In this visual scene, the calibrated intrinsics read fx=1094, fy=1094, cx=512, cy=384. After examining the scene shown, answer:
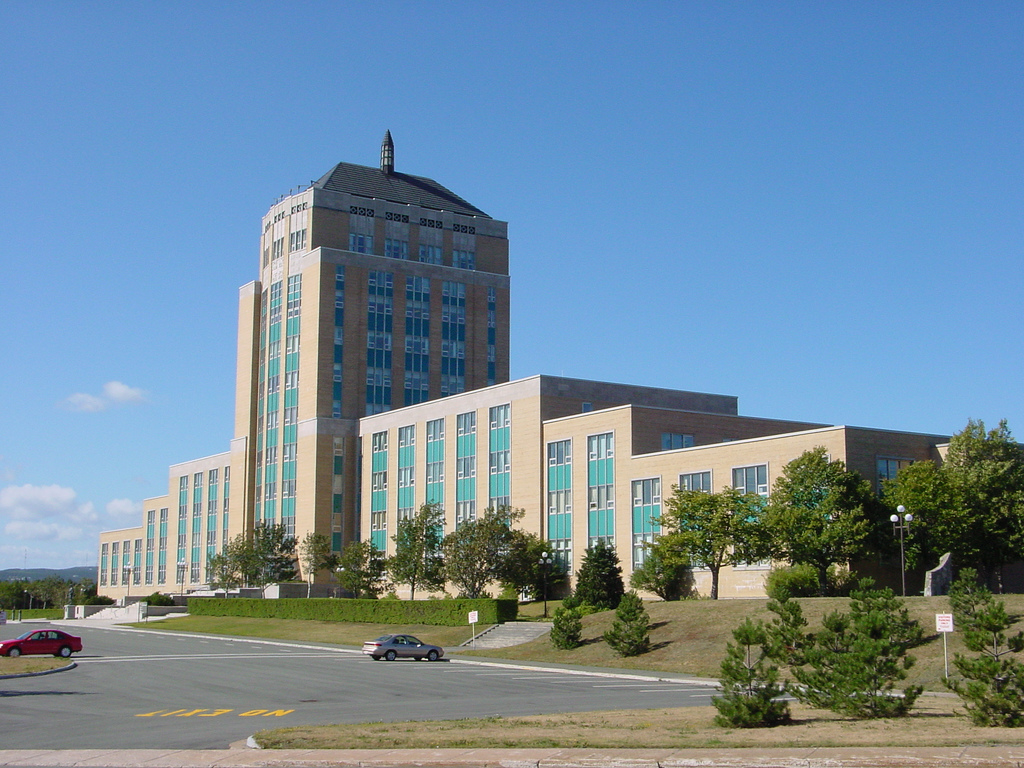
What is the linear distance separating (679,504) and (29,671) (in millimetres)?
35140

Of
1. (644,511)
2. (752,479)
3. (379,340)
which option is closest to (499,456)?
(644,511)

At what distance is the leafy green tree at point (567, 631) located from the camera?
179 ft

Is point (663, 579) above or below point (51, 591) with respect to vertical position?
above

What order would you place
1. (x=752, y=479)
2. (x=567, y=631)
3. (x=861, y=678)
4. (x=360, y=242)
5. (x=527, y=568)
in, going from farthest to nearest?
(x=360, y=242), (x=527, y=568), (x=752, y=479), (x=567, y=631), (x=861, y=678)

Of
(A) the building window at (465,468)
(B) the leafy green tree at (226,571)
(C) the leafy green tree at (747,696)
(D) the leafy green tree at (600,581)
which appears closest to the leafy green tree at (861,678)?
(C) the leafy green tree at (747,696)

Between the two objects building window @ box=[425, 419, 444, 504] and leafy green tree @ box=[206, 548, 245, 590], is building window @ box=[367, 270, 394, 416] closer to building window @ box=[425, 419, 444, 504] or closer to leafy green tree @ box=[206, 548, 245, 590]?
building window @ box=[425, 419, 444, 504]

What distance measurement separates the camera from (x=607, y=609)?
206 ft

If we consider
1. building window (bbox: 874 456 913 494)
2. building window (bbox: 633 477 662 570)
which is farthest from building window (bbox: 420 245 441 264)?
building window (bbox: 874 456 913 494)

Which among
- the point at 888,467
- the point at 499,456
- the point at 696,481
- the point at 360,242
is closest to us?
the point at 888,467

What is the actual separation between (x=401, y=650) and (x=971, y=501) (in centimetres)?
3084

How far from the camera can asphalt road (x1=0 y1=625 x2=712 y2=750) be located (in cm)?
2403

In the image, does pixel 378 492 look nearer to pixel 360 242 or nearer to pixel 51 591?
pixel 360 242

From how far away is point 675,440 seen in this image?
75375 millimetres

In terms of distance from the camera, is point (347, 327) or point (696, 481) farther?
point (347, 327)
